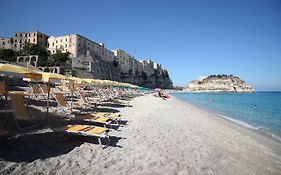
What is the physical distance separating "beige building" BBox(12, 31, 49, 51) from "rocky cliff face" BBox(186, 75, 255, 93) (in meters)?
106

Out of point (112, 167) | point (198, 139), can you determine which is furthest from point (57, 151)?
point (198, 139)

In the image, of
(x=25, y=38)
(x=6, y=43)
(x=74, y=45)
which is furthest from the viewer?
(x=6, y=43)

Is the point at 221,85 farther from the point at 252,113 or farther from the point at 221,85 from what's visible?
the point at 252,113

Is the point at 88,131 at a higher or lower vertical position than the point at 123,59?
lower

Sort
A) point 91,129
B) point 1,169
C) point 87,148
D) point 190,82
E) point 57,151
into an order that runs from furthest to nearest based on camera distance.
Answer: point 190,82 → point 91,129 → point 87,148 → point 57,151 → point 1,169

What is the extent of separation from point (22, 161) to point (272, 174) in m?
5.60

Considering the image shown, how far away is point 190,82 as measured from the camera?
144750 mm

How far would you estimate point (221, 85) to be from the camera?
5369 inches

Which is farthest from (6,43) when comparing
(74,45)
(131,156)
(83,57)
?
(131,156)

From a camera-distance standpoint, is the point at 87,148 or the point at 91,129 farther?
the point at 91,129

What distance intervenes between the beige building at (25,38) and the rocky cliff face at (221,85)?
10628 cm

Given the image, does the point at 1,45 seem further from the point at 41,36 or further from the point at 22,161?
the point at 22,161

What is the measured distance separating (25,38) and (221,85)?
12391cm

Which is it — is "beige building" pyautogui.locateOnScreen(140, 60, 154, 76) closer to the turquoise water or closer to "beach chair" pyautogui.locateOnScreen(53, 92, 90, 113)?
the turquoise water
